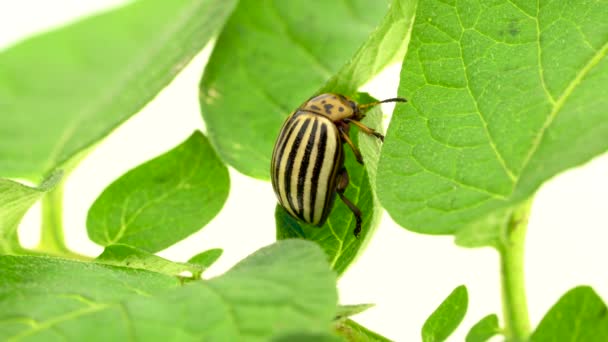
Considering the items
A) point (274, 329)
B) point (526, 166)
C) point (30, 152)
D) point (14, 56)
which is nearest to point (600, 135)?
point (526, 166)

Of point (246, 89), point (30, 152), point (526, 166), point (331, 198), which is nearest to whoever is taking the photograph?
point (526, 166)

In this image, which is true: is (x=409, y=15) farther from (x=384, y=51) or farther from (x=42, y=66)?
(x=42, y=66)

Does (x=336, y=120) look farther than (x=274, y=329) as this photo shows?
Yes

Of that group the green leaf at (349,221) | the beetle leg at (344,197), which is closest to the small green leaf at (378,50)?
the green leaf at (349,221)

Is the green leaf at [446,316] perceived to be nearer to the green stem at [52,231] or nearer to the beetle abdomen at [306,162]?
the beetle abdomen at [306,162]

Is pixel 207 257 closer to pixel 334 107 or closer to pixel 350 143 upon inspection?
pixel 350 143

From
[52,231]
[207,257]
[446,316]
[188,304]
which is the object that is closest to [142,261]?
[207,257]

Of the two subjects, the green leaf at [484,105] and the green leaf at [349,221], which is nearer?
the green leaf at [484,105]
